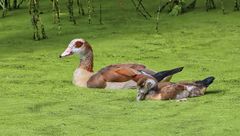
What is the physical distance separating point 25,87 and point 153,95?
0.93m

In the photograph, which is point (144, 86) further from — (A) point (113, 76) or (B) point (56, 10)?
(B) point (56, 10)

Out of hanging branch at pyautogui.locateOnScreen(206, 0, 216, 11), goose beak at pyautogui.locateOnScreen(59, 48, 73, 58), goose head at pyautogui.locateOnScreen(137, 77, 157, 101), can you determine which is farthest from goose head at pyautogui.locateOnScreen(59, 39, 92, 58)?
hanging branch at pyautogui.locateOnScreen(206, 0, 216, 11)

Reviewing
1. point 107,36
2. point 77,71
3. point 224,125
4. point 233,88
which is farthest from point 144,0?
point 224,125

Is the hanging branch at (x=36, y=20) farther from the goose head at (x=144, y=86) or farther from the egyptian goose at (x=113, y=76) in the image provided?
the goose head at (x=144, y=86)

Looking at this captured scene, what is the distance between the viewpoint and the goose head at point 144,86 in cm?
466

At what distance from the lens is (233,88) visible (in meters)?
4.86

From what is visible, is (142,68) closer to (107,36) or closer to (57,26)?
(107,36)

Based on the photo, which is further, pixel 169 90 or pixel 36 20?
pixel 36 20

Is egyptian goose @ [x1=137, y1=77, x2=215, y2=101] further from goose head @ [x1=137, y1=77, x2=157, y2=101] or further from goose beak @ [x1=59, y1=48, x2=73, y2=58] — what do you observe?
goose beak @ [x1=59, y1=48, x2=73, y2=58]

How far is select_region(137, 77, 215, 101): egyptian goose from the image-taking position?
463 centimetres

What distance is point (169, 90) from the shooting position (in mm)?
4625

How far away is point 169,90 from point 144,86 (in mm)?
146

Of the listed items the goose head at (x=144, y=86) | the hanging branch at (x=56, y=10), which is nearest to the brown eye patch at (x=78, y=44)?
the goose head at (x=144, y=86)

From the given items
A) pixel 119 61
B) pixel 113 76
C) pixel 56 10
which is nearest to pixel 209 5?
pixel 56 10
